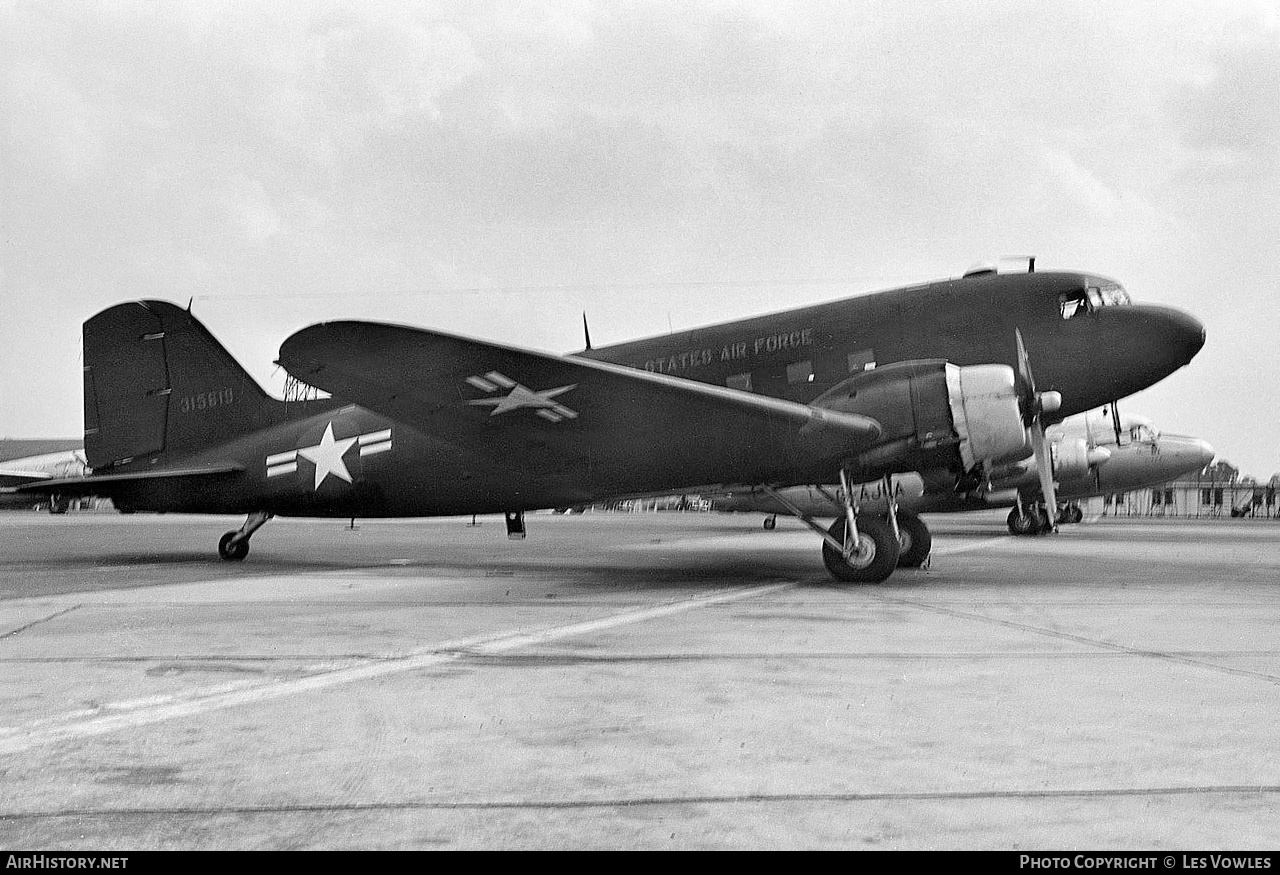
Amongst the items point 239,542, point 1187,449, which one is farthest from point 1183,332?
point 1187,449

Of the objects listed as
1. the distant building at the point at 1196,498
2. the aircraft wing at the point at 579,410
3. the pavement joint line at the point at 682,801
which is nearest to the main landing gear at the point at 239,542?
the aircraft wing at the point at 579,410

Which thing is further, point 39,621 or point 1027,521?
point 1027,521

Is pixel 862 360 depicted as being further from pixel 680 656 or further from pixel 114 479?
pixel 114 479

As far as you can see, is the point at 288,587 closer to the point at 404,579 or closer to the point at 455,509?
the point at 404,579

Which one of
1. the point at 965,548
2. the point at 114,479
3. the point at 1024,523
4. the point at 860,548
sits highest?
the point at 114,479

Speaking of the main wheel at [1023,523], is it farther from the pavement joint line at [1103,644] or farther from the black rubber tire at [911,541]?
the pavement joint line at [1103,644]

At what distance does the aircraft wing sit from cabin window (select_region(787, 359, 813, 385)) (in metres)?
1.65

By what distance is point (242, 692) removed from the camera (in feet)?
17.1

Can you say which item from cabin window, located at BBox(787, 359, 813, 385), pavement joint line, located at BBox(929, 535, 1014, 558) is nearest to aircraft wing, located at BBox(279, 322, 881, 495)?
cabin window, located at BBox(787, 359, 813, 385)

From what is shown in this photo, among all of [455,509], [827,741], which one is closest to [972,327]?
[455,509]

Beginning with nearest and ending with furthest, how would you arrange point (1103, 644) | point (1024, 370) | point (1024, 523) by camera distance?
point (1103, 644) < point (1024, 370) < point (1024, 523)

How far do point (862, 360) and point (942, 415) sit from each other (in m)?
1.84

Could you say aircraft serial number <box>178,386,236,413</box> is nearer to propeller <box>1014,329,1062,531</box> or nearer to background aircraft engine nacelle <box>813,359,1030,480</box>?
background aircraft engine nacelle <box>813,359,1030,480</box>

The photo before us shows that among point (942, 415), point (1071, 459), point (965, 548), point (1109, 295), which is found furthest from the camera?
point (1071, 459)
